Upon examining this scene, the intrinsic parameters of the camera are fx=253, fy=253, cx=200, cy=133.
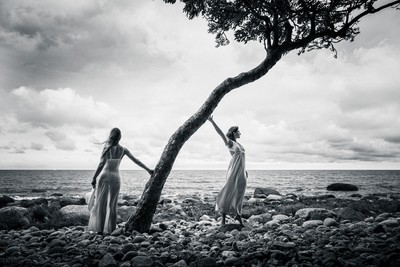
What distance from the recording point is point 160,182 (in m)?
6.50

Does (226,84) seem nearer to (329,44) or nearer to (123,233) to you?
(329,44)

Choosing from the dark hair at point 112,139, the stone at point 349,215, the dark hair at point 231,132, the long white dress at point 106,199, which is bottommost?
the stone at point 349,215

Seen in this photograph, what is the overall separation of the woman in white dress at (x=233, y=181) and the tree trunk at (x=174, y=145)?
0.61 metres

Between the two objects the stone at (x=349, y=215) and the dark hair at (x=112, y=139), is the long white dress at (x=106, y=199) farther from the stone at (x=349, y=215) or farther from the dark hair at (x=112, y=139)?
the stone at (x=349, y=215)

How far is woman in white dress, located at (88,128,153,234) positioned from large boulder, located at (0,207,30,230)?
304 cm

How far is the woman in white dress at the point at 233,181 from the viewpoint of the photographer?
7340 millimetres

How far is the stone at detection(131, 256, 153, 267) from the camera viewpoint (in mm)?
3968

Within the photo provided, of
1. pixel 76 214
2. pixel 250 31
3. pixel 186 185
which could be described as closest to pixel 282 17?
pixel 250 31

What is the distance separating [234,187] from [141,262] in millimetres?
4030

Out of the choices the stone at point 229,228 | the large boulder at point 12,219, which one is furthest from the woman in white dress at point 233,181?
the large boulder at point 12,219

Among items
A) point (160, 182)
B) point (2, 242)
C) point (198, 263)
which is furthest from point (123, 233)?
point (198, 263)

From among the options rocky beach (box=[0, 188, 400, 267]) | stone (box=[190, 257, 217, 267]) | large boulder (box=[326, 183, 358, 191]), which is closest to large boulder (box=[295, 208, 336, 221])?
rocky beach (box=[0, 188, 400, 267])

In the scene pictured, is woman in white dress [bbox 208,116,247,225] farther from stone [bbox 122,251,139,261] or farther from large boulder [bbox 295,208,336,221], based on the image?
stone [bbox 122,251,139,261]

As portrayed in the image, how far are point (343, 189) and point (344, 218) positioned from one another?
91.9 ft
